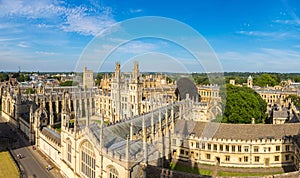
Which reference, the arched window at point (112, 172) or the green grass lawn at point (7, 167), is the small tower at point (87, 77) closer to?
the arched window at point (112, 172)

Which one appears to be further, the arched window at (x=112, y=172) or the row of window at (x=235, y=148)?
the row of window at (x=235, y=148)

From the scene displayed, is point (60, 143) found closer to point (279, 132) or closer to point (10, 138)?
point (10, 138)

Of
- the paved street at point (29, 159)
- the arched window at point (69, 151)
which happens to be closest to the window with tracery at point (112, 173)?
the arched window at point (69, 151)

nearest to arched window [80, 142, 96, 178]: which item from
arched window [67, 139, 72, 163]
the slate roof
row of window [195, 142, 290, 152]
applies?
arched window [67, 139, 72, 163]

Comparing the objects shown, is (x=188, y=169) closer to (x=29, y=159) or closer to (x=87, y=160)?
(x=87, y=160)

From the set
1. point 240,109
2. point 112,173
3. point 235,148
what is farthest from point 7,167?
point 240,109

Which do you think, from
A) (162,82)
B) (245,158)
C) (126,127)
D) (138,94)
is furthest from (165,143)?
(162,82)
